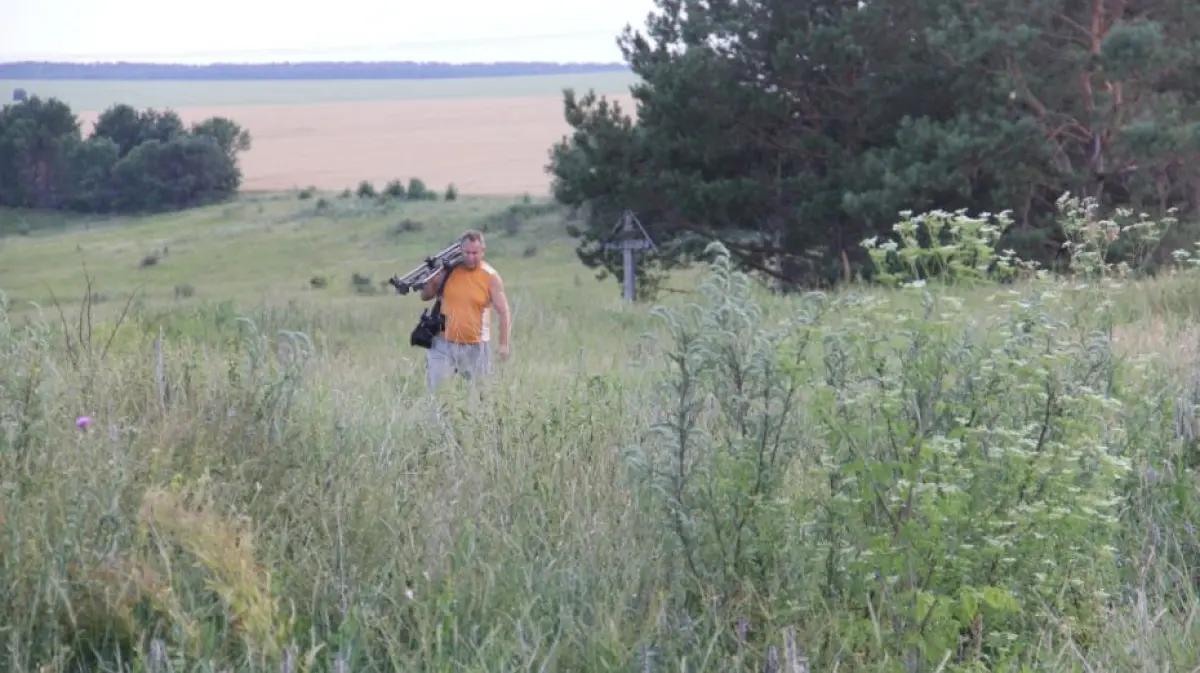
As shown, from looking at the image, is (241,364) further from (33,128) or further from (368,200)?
(368,200)

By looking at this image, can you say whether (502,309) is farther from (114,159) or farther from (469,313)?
(114,159)

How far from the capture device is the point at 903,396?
388 cm

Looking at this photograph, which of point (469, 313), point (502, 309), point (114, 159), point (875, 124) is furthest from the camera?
point (114, 159)

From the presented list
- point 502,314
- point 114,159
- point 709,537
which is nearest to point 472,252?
point 502,314

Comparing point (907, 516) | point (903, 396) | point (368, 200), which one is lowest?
point (368, 200)

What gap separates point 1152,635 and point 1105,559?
316 millimetres

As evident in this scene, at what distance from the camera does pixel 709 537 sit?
12.5 feet

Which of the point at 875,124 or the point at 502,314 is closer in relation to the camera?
the point at 502,314

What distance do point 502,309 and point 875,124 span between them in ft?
47.9

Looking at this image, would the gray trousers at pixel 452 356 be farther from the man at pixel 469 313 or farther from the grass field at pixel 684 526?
the grass field at pixel 684 526

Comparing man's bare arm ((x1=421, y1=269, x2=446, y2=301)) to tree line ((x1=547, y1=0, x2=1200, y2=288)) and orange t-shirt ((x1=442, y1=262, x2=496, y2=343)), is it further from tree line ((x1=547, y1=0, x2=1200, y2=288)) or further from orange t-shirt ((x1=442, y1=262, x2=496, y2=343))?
tree line ((x1=547, y1=0, x2=1200, y2=288))

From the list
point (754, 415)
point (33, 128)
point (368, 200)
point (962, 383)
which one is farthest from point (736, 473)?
point (368, 200)

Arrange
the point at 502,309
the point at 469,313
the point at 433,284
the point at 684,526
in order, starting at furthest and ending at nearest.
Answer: the point at 433,284, the point at 469,313, the point at 502,309, the point at 684,526

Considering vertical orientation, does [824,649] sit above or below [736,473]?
below
